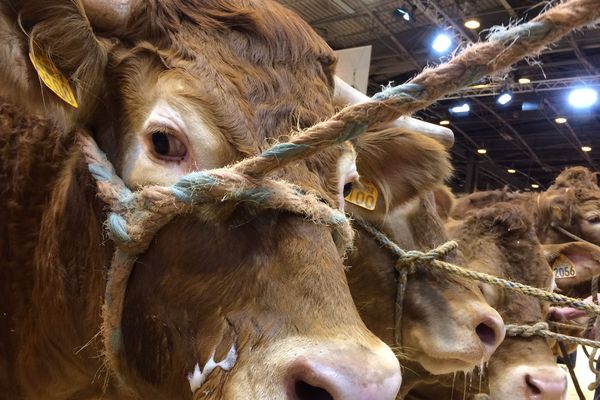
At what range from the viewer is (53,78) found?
151cm

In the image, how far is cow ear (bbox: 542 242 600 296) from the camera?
4.89m

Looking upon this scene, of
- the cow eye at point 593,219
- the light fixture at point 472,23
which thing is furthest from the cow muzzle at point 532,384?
the light fixture at point 472,23

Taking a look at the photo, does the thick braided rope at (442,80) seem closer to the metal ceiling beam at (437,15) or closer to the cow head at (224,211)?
the cow head at (224,211)

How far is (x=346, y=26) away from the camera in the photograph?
1083cm

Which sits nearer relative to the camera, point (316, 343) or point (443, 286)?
point (316, 343)

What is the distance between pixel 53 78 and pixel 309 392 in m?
1.02

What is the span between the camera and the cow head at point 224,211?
117 centimetres

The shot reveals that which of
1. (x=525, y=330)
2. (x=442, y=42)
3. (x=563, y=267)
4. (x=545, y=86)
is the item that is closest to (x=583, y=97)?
(x=545, y=86)

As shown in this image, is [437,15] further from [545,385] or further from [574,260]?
[545,385]

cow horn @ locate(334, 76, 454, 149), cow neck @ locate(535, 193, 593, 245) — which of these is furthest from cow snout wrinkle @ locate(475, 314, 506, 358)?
cow neck @ locate(535, 193, 593, 245)

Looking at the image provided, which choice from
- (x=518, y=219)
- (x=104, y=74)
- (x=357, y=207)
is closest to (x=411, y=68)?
(x=518, y=219)

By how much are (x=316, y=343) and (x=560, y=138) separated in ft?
62.8

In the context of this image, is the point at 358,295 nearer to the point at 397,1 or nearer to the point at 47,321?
the point at 47,321

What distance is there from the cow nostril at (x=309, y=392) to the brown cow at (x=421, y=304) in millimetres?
1474
